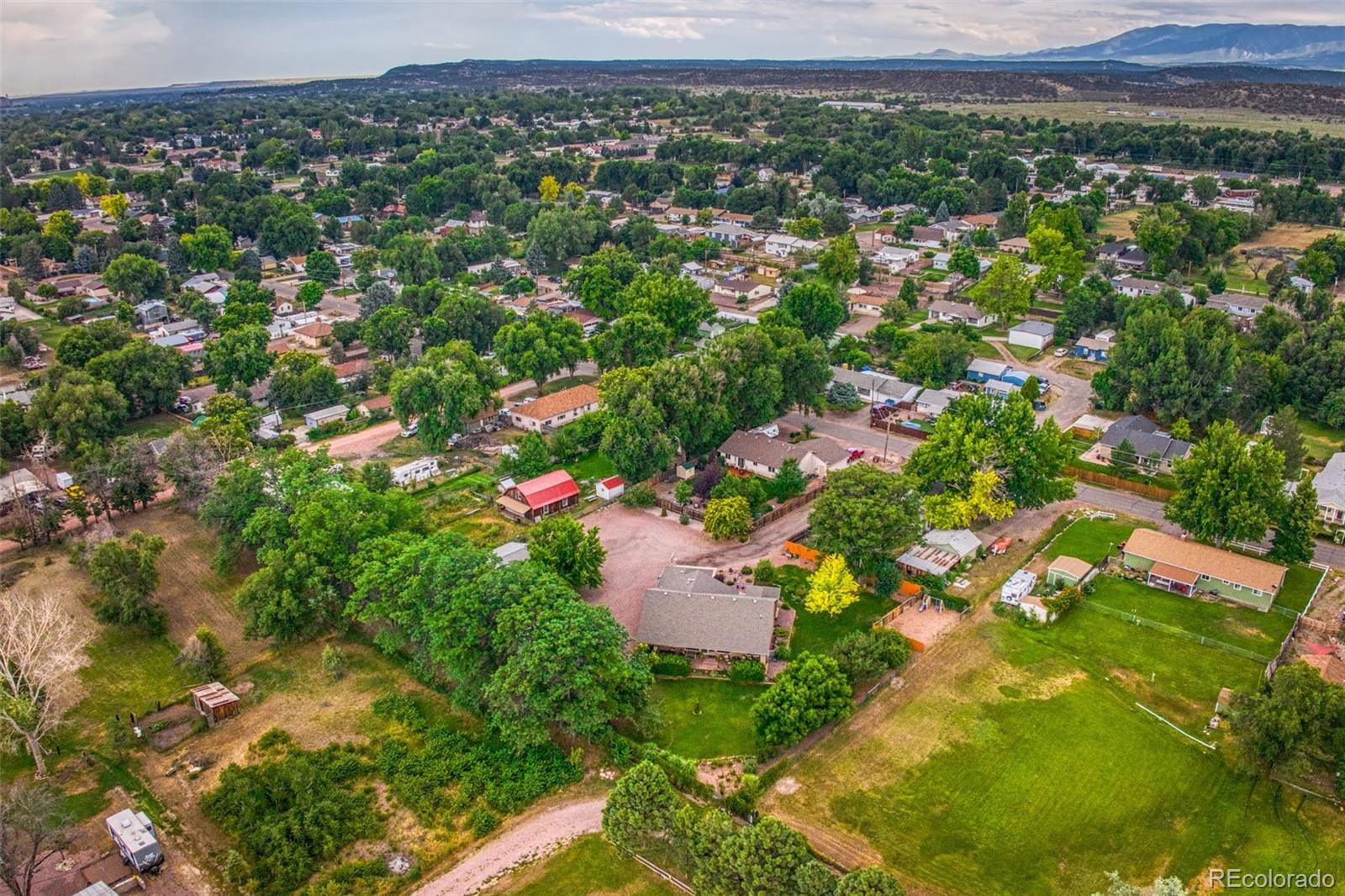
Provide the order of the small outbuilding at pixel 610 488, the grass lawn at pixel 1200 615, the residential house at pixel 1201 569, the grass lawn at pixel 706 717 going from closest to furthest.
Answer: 1. the grass lawn at pixel 706 717
2. the grass lawn at pixel 1200 615
3. the residential house at pixel 1201 569
4. the small outbuilding at pixel 610 488

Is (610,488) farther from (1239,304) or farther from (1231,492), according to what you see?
(1239,304)

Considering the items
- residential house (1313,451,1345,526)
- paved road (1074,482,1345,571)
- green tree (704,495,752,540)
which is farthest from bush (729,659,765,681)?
residential house (1313,451,1345,526)

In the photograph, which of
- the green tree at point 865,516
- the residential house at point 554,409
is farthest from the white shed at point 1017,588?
the residential house at point 554,409

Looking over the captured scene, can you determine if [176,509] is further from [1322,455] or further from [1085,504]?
[1322,455]

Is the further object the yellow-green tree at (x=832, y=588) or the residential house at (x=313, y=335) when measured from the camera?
the residential house at (x=313, y=335)

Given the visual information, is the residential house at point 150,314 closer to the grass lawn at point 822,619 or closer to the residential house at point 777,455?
the residential house at point 777,455

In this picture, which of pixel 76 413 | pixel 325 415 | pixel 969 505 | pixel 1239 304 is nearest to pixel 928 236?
pixel 1239 304

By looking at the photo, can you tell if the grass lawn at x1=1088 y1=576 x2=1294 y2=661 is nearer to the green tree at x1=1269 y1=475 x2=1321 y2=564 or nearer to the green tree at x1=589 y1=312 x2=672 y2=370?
the green tree at x1=1269 y1=475 x2=1321 y2=564

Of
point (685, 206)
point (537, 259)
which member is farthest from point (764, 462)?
point (685, 206)
